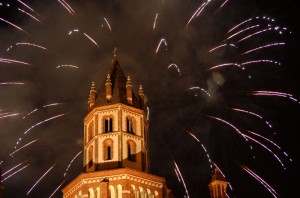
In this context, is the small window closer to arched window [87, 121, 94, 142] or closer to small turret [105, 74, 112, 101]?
small turret [105, 74, 112, 101]

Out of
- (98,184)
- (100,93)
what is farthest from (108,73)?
(98,184)

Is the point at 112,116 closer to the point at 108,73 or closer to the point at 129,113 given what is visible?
the point at 129,113

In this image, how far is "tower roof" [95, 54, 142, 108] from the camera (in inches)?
1930

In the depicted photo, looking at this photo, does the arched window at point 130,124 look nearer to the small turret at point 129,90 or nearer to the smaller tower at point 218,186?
the small turret at point 129,90

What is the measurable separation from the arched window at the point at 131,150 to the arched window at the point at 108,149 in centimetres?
118

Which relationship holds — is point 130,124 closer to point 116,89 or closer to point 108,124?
point 108,124

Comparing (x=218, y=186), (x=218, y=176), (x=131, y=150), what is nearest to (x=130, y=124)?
(x=131, y=150)

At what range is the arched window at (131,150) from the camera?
153 ft

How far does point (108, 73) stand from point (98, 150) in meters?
7.34

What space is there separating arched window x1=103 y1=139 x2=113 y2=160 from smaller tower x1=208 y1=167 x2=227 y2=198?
737 cm

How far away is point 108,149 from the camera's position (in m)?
46.8

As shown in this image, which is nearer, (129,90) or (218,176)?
(218,176)

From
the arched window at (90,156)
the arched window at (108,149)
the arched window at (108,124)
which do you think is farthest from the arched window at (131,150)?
the arched window at (90,156)

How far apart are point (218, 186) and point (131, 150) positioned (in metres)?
6.53
